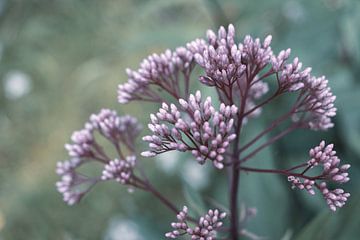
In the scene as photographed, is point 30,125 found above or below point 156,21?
below

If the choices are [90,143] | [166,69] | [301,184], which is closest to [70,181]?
[90,143]

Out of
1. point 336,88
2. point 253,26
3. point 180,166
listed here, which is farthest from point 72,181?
point 180,166

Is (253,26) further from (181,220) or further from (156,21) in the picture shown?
(156,21)

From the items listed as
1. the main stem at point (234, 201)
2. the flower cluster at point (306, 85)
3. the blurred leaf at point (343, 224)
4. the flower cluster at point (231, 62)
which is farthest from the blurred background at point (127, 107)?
the flower cluster at point (231, 62)

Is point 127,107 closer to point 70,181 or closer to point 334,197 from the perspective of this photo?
point 70,181

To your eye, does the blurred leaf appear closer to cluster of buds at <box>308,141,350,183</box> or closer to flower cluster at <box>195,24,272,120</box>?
cluster of buds at <box>308,141,350,183</box>
